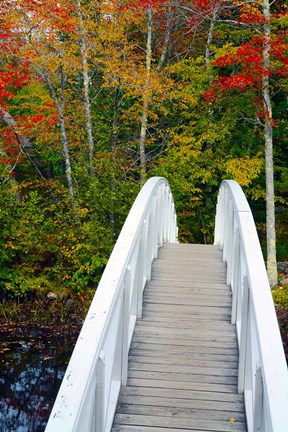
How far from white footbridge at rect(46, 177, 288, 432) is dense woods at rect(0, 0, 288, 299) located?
818 centimetres

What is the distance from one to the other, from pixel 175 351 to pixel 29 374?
6334 millimetres

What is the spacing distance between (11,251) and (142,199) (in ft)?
31.4

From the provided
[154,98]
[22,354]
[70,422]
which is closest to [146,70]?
[154,98]

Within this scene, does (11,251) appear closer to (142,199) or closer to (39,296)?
(39,296)

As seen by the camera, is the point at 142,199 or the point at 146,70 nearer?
the point at 142,199

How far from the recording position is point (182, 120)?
1870 centimetres

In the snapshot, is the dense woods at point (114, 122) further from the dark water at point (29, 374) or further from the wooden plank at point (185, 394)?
the wooden plank at point (185, 394)

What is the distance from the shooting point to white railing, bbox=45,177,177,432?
7.66ft

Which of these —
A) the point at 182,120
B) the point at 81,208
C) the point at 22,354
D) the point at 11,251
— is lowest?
the point at 22,354

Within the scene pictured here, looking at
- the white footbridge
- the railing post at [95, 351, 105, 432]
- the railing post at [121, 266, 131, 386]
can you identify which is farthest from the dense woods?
the railing post at [95, 351, 105, 432]

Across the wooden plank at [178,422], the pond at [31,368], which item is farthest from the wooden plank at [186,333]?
the pond at [31,368]

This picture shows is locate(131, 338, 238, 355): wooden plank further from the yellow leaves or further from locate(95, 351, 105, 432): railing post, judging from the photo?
the yellow leaves

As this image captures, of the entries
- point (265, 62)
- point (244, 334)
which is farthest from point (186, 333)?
point (265, 62)

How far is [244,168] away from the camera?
16.8 metres
